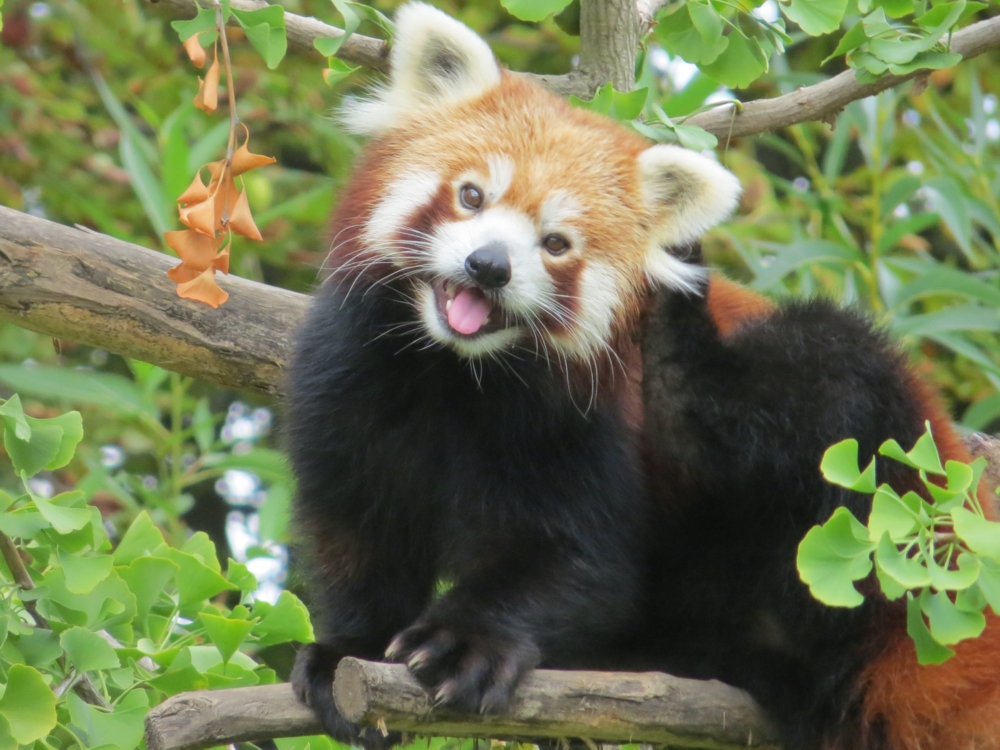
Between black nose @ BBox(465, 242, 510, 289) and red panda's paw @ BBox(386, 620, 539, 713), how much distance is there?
2.02 ft

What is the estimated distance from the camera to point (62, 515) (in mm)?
1871

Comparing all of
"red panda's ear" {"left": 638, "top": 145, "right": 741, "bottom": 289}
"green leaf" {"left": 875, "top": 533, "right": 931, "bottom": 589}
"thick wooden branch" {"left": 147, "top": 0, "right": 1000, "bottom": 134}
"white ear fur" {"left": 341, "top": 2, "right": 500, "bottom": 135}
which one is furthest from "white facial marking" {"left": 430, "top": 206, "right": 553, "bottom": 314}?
"green leaf" {"left": 875, "top": 533, "right": 931, "bottom": 589}

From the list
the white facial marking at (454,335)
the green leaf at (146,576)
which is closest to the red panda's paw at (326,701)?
the green leaf at (146,576)

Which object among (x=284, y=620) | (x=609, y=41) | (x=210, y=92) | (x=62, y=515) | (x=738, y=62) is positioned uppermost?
(x=210, y=92)

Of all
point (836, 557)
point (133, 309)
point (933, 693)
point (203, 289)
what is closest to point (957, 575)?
point (836, 557)

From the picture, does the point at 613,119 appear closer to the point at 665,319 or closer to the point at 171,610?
the point at 665,319

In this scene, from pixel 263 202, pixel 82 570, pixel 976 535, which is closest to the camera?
pixel 976 535

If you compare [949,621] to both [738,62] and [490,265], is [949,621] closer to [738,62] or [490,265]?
[490,265]

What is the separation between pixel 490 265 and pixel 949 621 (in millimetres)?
990

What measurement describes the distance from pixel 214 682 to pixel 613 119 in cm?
143

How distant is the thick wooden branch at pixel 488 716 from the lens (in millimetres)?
1876

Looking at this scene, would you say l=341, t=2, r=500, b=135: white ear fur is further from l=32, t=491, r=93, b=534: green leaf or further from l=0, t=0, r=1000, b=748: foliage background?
l=0, t=0, r=1000, b=748: foliage background

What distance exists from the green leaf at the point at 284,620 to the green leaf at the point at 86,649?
1.48ft

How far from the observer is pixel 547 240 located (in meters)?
2.31
